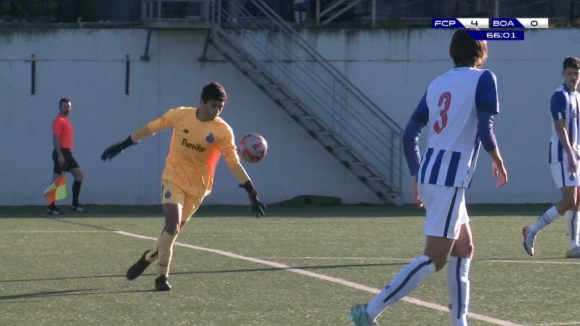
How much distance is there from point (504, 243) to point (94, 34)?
1175cm

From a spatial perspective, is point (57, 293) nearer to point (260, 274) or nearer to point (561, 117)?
point (260, 274)

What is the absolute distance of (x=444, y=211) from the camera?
620 centimetres

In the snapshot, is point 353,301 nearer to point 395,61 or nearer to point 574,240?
point 574,240

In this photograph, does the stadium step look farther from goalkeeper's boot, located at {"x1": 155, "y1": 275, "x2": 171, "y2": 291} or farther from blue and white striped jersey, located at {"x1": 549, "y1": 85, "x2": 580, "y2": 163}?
goalkeeper's boot, located at {"x1": 155, "y1": 275, "x2": 171, "y2": 291}

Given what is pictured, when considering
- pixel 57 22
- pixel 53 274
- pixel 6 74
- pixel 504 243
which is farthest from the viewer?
pixel 57 22

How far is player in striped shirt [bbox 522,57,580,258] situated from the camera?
35.7 ft

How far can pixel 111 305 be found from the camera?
27.0ft

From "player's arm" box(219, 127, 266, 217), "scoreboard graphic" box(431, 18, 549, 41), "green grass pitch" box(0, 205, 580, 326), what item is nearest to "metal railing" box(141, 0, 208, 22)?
"scoreboard graphic" box(431, 18, 549, 41)

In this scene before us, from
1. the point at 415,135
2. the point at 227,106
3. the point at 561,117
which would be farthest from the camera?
the point at 227,106

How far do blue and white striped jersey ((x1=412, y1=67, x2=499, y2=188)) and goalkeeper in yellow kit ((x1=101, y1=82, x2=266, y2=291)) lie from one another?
299cm

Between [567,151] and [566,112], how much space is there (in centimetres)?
40

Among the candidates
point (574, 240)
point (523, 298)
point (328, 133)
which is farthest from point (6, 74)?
point (523, 298)

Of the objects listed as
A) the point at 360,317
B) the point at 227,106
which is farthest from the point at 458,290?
the point at 227,106

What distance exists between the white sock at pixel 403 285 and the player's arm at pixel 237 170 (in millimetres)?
2584
